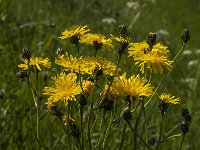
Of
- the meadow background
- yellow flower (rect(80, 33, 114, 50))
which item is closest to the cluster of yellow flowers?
yellow flower (rect(80, 33, 114, 50))

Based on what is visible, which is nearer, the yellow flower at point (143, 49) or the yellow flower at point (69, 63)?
the yellow flower at point (69, 63)

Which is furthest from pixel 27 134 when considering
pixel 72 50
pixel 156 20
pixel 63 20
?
pixel 156 20

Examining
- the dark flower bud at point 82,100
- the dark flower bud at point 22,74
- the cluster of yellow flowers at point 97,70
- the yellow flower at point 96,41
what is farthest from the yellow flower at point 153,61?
the dark flower bud at point 22,74

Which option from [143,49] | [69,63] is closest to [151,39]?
[143,49]

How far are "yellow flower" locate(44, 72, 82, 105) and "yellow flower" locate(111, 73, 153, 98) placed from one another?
125mm

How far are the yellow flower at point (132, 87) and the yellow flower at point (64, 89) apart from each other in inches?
4.9

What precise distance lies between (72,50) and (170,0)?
22.7ft

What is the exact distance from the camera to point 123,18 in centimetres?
583

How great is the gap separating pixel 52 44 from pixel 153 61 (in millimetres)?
2052

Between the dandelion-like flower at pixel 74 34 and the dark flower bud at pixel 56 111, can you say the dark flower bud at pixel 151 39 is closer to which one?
the dandelion-like flower at pixel 74 34

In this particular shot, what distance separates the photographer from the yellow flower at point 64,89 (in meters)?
1.27

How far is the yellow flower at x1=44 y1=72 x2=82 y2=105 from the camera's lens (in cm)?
127

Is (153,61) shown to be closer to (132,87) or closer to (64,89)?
(132,87)

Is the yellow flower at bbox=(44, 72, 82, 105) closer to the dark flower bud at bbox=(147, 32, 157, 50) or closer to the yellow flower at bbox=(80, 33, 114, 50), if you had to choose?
the yellow flower at bbox=(80, 33, 114, 50)
